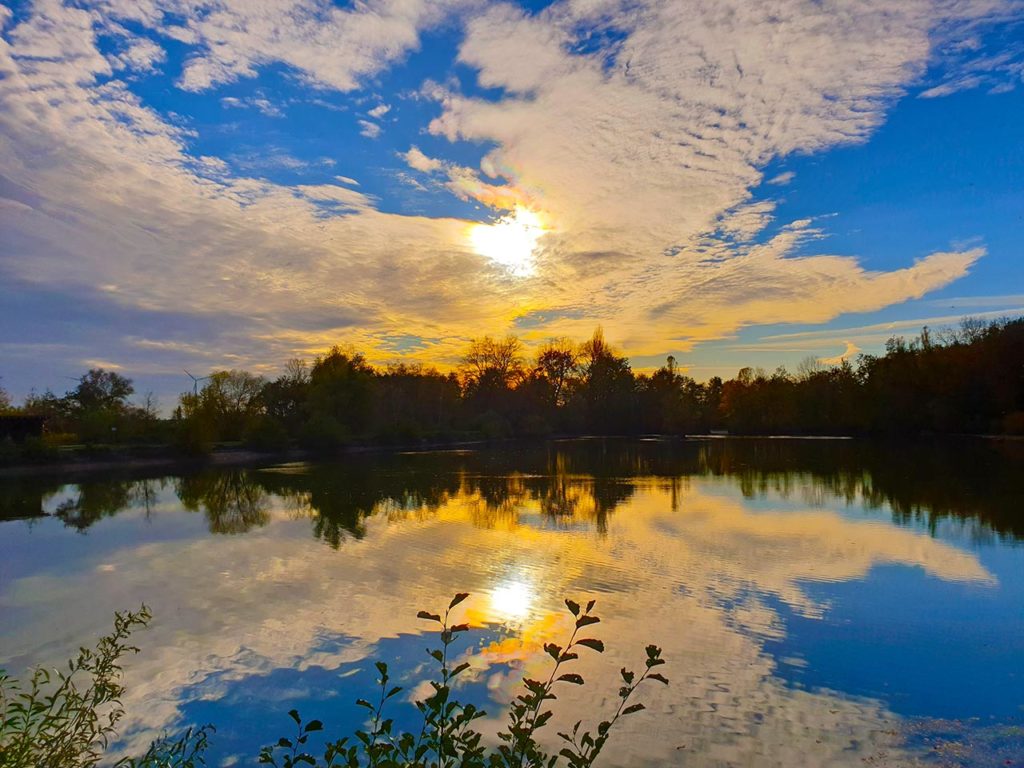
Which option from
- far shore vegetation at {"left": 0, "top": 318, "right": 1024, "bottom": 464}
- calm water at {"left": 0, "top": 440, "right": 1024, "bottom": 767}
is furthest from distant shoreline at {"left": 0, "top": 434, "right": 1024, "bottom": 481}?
calm water at {"left": 0, "top": 440, "right": 1024, "bottom": 767}

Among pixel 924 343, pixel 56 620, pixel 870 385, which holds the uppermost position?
pixel 924 343

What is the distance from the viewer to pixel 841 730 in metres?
4.91

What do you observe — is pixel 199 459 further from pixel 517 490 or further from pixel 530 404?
pixel 530 404

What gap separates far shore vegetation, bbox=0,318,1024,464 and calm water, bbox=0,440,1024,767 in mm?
22186

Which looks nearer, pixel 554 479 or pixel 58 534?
pixel 58 534

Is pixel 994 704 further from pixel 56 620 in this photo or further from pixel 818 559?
pixel 56 620

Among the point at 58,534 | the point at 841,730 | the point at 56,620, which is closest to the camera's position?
the point at 841,730

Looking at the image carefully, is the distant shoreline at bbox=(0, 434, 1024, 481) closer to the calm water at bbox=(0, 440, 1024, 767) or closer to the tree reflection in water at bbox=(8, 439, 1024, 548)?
the tree reflection in water at bbox=(8, 439, 1024, 548)

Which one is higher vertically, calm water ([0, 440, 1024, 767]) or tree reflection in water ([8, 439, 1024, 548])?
tree reflection in water ([8, 439, 1024, 548])

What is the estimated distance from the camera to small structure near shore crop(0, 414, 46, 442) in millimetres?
31594

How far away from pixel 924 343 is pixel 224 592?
6921 centimetres

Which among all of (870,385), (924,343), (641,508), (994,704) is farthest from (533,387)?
(994,704)

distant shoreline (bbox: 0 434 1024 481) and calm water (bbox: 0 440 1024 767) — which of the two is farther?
distant shoreline (bbox: 0 434 1024 481)

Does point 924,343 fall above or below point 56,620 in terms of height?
above
